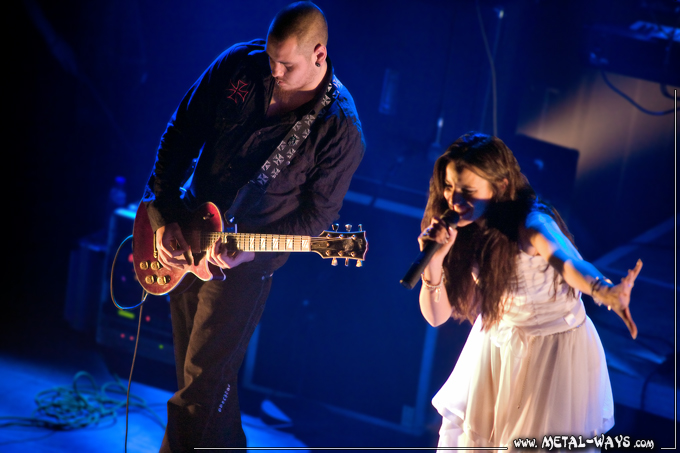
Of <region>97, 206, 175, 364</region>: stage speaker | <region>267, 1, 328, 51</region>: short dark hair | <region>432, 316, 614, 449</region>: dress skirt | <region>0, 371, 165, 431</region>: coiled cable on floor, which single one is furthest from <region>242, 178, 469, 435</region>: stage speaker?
<region>267, 1, 328, 51</region>: short dark hair

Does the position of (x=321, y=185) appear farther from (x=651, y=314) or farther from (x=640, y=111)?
(x=640, y=111)

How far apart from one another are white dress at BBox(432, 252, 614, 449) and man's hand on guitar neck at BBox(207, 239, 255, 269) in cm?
107

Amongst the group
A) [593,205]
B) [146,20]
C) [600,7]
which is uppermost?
[600,7]

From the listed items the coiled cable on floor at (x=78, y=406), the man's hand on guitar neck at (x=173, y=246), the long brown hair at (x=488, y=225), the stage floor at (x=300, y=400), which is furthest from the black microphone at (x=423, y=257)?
the coiled cable on floor at (x=78, y=406)

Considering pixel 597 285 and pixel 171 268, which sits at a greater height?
pixel 597 285

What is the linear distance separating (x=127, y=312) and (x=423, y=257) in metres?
3.19

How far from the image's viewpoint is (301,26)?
93.3 inches

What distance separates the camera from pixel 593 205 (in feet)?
15.8

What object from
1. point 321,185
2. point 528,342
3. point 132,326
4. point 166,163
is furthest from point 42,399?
point 528,342

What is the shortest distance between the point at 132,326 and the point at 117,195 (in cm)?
110

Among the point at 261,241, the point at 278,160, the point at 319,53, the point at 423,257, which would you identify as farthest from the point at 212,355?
the point at 319,53

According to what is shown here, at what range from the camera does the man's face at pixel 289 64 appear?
7.73 feet

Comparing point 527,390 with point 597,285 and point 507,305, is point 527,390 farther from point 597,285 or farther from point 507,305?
point 597,285

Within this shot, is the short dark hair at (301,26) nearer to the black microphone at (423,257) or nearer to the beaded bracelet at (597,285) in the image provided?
the black microphone at (423,257)
